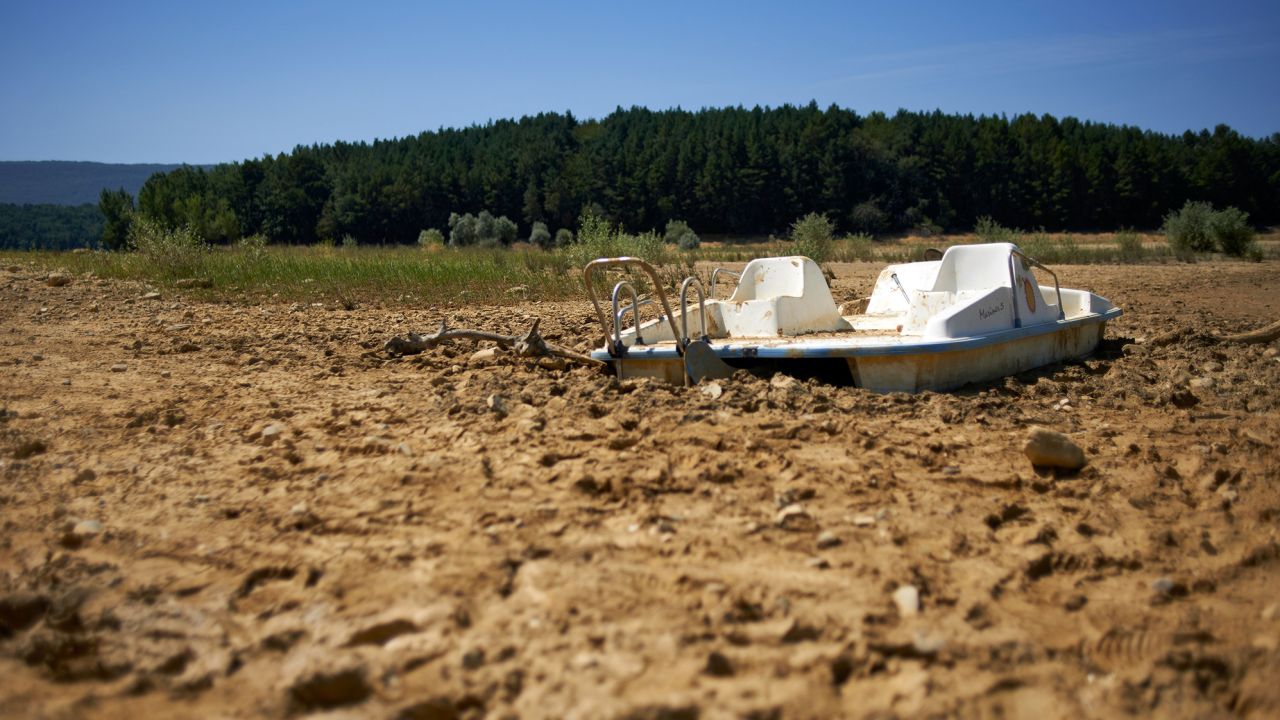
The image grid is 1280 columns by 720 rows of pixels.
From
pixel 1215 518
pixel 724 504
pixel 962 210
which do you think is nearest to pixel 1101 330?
pixel 1215 518

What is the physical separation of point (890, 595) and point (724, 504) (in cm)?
83

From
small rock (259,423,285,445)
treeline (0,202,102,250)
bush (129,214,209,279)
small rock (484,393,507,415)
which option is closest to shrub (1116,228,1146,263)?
bush (129,214,209,279)

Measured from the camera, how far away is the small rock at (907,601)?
2.62 meters

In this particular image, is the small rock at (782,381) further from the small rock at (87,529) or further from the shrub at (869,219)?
the shrub at (869,219)

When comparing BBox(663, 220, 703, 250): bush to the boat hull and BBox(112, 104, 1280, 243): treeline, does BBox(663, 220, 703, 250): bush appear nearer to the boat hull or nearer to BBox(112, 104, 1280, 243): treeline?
BBox(112, 104, 1280, 243): treeline

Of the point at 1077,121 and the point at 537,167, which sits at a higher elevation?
the point at 1077,121

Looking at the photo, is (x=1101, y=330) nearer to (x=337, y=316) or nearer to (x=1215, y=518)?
(x=1215, y=518)

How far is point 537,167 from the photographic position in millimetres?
70125

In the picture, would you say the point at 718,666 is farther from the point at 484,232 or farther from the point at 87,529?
the point at 484,232

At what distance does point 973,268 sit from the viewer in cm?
678

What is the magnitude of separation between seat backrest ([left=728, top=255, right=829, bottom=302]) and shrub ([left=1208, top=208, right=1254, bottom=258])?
21.6 meters

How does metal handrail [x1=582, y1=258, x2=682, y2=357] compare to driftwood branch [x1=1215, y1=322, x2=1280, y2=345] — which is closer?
metal handrail [x1=582, y1=258, x2=682, y2=357]

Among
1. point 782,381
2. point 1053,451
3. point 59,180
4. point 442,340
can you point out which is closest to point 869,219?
point 442,340

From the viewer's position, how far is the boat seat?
6750 mm
